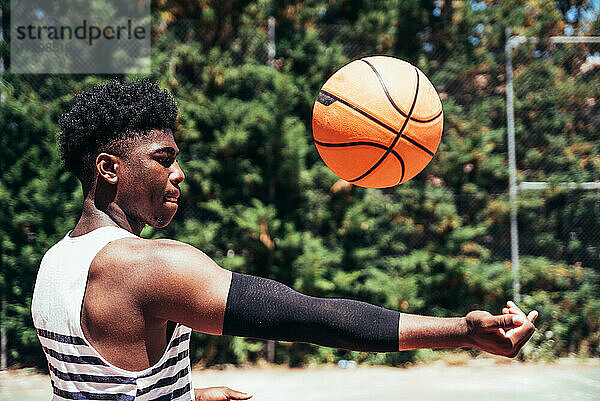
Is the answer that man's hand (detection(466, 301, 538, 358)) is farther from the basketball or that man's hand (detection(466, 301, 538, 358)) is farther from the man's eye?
the basketball

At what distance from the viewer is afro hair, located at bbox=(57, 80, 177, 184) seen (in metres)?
1.56

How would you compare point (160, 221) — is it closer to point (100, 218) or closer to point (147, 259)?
point (100, 218)

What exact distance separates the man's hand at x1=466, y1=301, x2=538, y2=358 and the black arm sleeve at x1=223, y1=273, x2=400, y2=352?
0.16 meters

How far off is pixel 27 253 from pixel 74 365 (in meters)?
5.76

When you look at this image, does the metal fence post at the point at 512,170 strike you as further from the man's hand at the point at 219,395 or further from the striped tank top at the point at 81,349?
the striped tank top at the point at 81,349

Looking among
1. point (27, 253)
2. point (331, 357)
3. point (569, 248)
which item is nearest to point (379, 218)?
point (331, 357)

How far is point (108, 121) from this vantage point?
5.12 feet

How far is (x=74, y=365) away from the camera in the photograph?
1.38 metres

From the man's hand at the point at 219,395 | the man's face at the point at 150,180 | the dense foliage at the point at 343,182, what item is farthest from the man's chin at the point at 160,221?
the dense foliage at the point at 343,182

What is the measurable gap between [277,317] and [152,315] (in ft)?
0.88

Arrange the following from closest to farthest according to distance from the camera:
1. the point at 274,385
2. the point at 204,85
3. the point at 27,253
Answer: the point at 274,385
the point at 27,253
the point at 204,85

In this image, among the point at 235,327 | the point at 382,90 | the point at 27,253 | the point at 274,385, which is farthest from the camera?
the point at 27,253

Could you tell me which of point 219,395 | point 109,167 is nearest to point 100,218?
point 109,167

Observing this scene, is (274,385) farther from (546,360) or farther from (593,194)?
(593,194)
